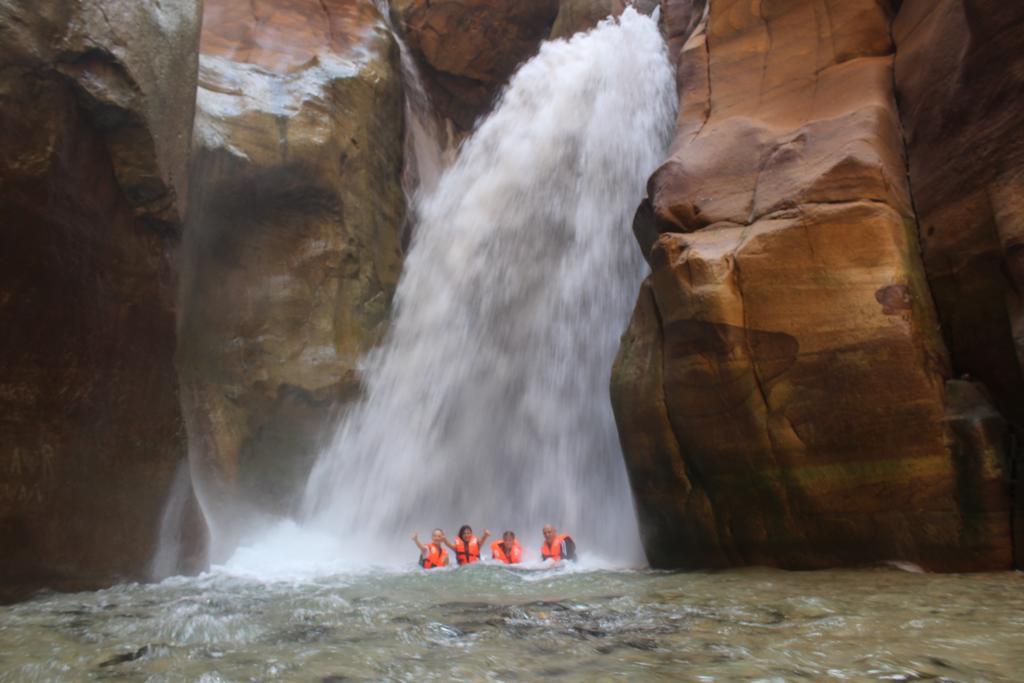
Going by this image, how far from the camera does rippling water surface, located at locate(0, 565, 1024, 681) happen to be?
323 centimetres

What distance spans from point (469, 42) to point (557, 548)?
1339cm

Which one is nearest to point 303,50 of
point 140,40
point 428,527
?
point 140,40

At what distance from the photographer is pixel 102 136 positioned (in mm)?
6953

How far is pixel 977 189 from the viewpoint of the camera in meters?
6.80

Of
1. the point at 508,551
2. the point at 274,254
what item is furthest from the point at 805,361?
the point at 274,254

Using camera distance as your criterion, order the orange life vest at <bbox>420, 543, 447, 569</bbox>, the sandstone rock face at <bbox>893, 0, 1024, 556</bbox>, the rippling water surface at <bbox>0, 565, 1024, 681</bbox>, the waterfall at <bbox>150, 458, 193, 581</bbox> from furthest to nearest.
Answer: the orange life vest at <bbox>420, 543, 447, 569</bbox>
the waterfall at <bbox>150, 458, 193, 581</bbox>
the sandstone rock face at <bbox>893, 0, 1024, 556</bbox>
the rippling water surface at <bbox>0, 565, 1024, 681</bbox>

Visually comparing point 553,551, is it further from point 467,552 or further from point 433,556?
point 433,556

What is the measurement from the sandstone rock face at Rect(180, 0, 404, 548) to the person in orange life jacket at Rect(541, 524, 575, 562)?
4.56 meters

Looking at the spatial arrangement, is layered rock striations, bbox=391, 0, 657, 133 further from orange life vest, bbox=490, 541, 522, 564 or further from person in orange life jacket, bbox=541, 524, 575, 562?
person in orange life jacket, bbox=541, 524, 575, 562

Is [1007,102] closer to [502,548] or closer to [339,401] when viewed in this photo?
[502,548]

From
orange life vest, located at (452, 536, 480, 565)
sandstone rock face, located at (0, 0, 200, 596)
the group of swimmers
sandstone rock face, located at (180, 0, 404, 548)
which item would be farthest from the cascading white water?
sandstone rock face, located at (0, 0, 200, 596)

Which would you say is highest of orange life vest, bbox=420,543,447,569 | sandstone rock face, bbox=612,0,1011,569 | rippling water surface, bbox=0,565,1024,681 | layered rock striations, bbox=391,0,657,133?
layered rock striations, bbox=391,0,657,133

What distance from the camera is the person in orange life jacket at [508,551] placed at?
1027cm

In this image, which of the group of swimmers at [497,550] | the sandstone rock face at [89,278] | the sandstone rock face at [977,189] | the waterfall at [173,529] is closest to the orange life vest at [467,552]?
the group of swimmers at [497,550]
